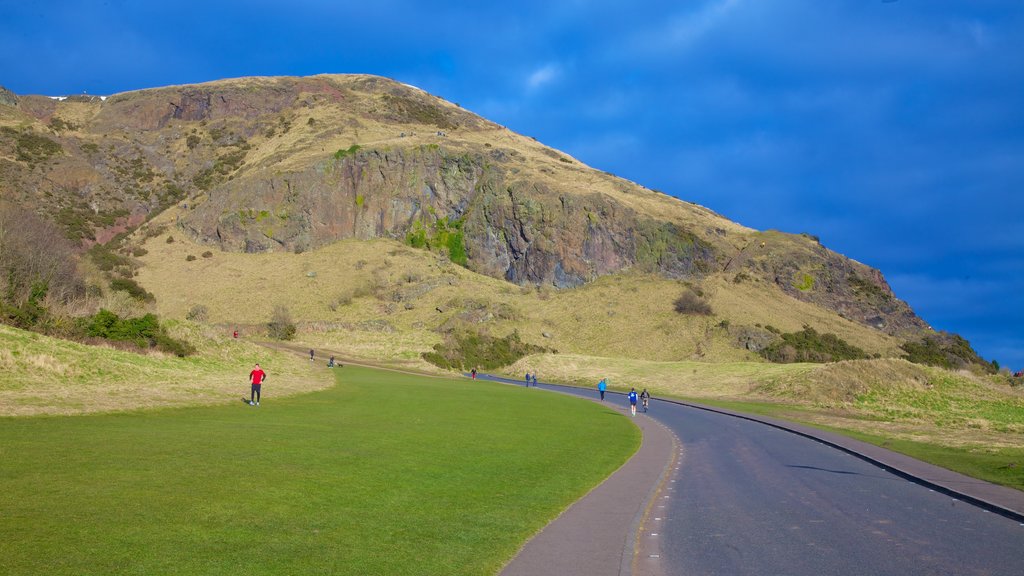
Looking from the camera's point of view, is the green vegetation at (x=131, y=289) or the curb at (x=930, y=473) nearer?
the curb at (x=930, y=473)

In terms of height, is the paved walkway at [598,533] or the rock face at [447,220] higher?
the rock face at [447,220]

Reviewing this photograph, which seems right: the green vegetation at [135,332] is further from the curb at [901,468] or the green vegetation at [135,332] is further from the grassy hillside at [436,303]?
the grassy hillside at [436,303]

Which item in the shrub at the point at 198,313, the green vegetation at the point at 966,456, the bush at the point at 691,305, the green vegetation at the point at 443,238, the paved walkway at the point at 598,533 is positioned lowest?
the paved walkway at the point at 598,533

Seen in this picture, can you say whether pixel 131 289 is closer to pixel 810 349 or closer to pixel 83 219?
pixel 83 219

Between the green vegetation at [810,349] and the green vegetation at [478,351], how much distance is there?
1191 inches

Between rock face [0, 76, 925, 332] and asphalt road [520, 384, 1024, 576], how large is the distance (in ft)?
300

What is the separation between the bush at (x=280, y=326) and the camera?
3083 inches

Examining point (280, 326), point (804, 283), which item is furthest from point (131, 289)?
point (804, 283)

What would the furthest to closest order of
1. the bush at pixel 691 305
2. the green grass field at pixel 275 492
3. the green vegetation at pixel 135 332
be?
the bush at pixel 691 305 → the green vegetation at pixel 135 332 → the green grass field at pixel 275 492

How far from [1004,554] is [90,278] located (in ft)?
239

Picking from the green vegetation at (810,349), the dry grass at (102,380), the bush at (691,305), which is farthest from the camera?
the bush at (691,305)

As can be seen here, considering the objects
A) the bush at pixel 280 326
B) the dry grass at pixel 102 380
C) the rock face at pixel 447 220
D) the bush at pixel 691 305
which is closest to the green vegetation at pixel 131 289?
the bush at pixel 280 326

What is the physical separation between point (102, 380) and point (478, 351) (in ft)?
186

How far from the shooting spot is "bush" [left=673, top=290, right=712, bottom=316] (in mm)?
93875
